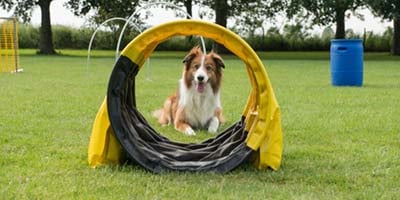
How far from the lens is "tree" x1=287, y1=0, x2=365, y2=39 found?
90.4 ft

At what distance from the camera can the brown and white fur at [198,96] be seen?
6.25 meters

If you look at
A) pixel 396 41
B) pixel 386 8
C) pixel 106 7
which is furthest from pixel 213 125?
pixel 396 41

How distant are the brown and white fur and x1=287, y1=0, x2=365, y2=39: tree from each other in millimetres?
21669

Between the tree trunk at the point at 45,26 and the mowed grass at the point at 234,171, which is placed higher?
the tree trunk at the point at 45,26

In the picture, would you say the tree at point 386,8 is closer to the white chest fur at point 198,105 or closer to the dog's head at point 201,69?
the white chest fur at point 198,105

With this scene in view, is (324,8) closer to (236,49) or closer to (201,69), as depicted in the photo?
(201,69)

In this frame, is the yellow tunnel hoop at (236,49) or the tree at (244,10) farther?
the tree at (244,10)

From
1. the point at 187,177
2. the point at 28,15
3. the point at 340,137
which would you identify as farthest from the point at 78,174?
the point at 28,15

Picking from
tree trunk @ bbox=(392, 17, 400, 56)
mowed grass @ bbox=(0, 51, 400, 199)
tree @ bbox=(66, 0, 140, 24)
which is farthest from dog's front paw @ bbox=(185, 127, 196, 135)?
tree trunk @ bbox=(392, 17, 400, 56)

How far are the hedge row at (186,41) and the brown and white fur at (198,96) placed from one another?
31.0 metres

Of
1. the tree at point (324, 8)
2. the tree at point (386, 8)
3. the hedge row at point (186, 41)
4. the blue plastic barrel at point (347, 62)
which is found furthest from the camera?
the hedge row at point (186, 41)

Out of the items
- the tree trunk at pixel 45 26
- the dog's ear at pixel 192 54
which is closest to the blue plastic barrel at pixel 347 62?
the dog's ear at pixel 192 54

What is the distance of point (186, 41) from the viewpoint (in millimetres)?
38781

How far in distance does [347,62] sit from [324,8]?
1660cm
